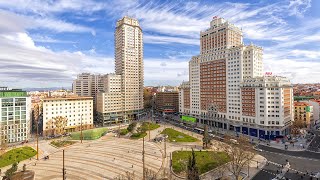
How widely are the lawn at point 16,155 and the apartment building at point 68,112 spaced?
30.5 meters

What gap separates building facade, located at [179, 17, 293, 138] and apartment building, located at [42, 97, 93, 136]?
67552mm

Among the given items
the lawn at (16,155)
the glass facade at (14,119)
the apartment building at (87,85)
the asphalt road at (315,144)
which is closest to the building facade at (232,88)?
the asphalt road at (315,144)

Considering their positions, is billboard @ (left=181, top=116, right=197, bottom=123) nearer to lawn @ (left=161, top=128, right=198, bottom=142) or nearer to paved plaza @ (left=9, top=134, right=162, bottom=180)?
lawn @ (left=161, top=128, right=198, bottom=142)

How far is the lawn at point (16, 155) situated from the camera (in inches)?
2827

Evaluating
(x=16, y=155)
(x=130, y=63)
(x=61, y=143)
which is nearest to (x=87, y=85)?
(x=130, y=63)

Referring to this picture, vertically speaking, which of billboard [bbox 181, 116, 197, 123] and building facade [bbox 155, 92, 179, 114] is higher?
building facade [bbox 155, 92, 179, 114]

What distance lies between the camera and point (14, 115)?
100 metres

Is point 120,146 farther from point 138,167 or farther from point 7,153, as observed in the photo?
point 7,153

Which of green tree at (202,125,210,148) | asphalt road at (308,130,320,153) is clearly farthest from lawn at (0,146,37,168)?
asphalt road at (308,130,320,153)

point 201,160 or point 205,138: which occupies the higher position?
point 205,138

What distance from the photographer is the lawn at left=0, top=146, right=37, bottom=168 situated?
71.8 meters

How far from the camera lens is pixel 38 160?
74125 millimetres

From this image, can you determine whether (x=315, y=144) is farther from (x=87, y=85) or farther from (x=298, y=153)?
(x=87, y=85)

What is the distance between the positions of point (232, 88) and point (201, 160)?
61330 millimetres
